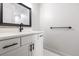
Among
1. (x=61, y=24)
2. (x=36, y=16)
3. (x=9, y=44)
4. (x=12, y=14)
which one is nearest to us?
(x=9, y=44)

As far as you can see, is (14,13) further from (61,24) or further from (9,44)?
(61,24)

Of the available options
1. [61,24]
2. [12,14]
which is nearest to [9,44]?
[12,14]

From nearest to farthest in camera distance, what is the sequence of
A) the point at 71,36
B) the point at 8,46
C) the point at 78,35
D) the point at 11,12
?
the point at 8,46 → the point at 11,12 → the point at 78,35 → the point at 71,36

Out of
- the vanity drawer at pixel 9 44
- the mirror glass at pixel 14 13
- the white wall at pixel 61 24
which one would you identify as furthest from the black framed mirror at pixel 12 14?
the white wall at pixel 61 24

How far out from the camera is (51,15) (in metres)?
2.49

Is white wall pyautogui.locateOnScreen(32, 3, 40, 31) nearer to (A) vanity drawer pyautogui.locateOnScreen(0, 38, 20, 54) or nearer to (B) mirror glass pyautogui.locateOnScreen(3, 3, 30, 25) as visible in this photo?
(B) mirror glass pyautogui.locateOnScreen(3, 3, 30, 25)

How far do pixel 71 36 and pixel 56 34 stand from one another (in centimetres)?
47

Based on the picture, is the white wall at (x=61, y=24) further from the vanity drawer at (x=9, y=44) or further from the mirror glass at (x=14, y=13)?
the vanity drawer at (x=9, y=44)

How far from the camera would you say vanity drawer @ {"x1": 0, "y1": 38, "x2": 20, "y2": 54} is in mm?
746

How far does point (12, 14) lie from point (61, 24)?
141cm

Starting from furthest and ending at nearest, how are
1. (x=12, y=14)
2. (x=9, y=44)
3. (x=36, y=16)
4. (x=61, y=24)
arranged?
(x=36, y=16), (x=61, y=24), (x=12, y=14), (x=9, y=44)

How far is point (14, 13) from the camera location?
1.53 metres

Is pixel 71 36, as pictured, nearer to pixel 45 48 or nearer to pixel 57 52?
pixel 57 52

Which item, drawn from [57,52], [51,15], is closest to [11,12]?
[51,15]
